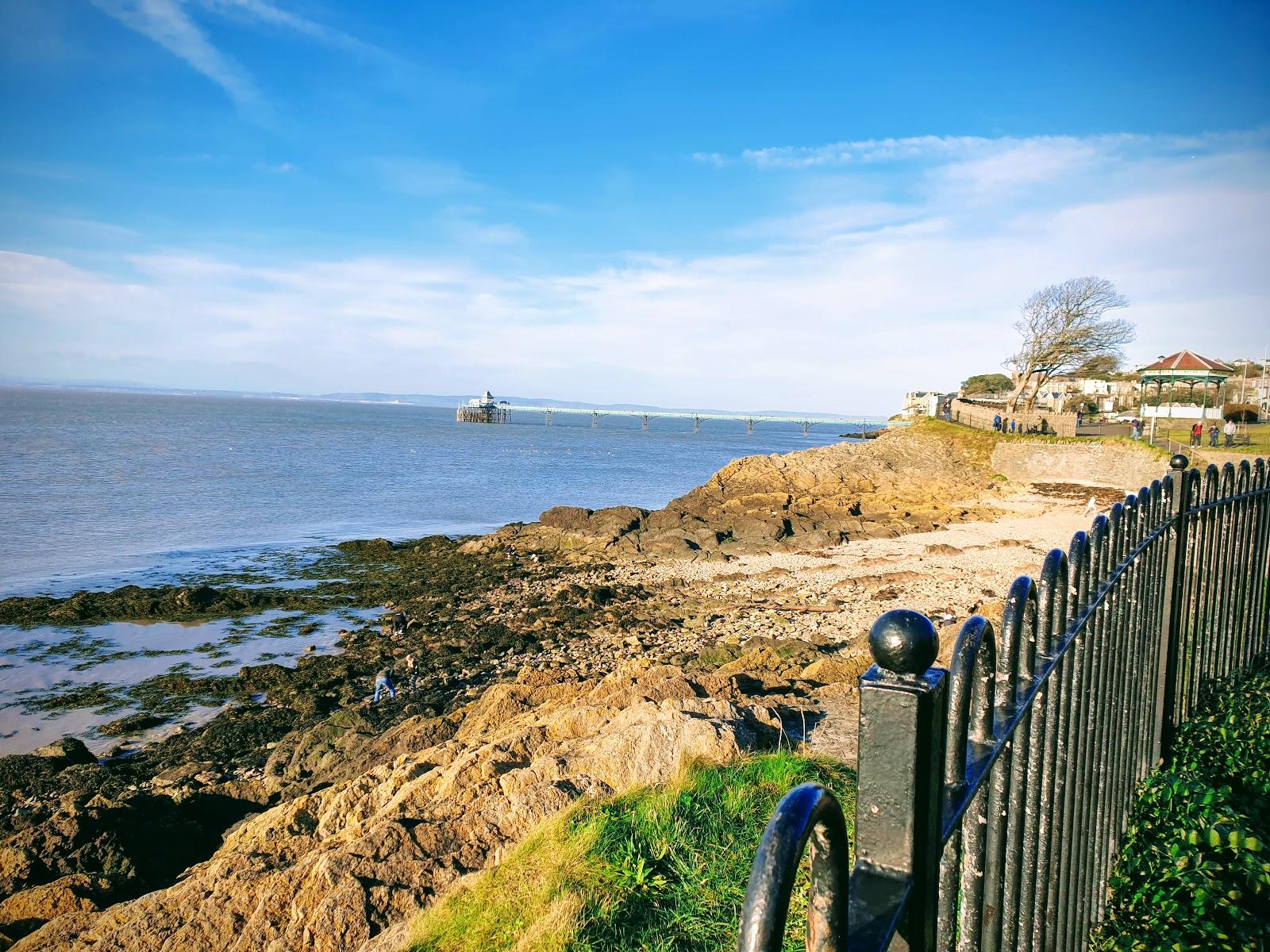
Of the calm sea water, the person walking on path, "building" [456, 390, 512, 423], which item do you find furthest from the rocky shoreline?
"building" [456, 390, 512, 423]

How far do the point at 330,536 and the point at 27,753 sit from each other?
1682 cm

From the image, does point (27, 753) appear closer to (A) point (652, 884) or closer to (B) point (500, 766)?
(B) point (500, 766)

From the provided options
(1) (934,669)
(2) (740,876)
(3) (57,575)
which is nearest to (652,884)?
(2) (740,876)

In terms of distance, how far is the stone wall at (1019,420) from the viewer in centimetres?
3609

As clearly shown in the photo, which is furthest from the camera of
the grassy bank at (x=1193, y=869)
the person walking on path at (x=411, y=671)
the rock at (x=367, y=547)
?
the rock at (x=367, y=547)

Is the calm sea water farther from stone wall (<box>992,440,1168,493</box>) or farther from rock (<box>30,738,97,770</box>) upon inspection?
stone wall (<box>992,440,1168,493</box>)

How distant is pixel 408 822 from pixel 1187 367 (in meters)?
39.7

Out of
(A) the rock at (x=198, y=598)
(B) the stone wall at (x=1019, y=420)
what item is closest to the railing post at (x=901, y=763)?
(A) the rock at (x=198, y=598)

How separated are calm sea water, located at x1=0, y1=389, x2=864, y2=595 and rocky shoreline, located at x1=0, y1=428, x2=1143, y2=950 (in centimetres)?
478

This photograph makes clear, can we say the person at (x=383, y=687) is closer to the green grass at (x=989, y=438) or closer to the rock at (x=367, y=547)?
the rock at (x=367, y=547)

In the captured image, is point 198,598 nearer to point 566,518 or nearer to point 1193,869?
point 566,518

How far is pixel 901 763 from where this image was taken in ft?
3.91

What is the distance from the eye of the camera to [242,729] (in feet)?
34.2

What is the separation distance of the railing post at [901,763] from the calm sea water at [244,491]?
22194 millimetres
